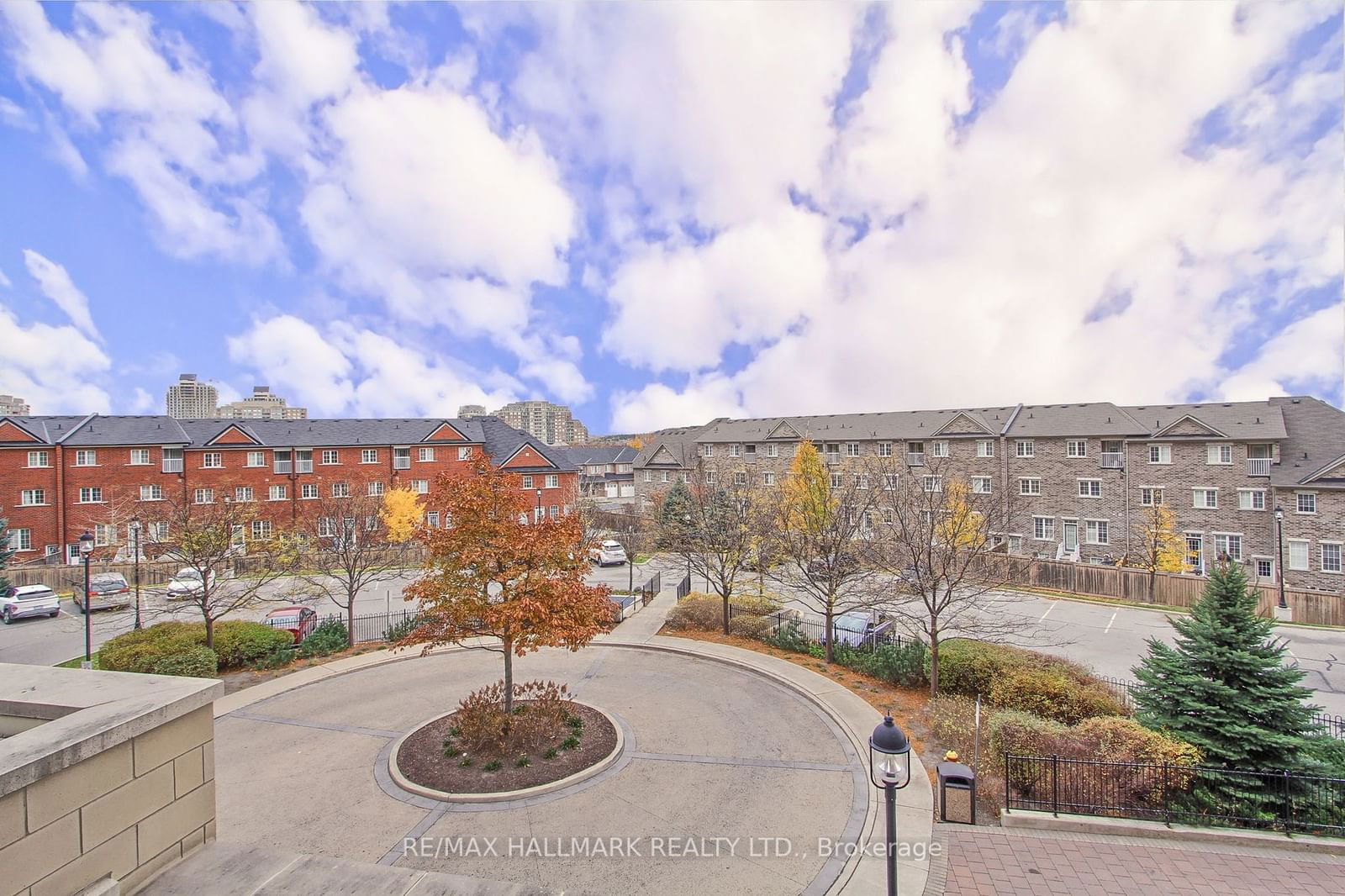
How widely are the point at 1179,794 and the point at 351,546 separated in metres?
25.9

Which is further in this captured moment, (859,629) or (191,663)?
(859,629)

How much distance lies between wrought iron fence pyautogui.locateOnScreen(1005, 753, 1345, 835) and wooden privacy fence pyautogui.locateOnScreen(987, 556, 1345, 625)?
49.1 ft

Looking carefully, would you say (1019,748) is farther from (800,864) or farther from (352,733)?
(352,733)

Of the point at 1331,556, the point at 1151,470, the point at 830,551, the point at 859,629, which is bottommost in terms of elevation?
the point at 859,629

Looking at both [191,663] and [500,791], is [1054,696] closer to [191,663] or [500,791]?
[500,791]

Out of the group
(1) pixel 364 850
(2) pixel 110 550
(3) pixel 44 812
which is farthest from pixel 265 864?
(2) pixel 110 550

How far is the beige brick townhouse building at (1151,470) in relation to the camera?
1232 inches

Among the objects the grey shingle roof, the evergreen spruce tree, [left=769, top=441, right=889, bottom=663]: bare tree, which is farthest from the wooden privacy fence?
the evergreen spruce tree

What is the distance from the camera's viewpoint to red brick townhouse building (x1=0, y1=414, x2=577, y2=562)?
36.6 metres

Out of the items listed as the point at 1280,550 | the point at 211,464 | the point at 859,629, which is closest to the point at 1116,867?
the point at 859,629

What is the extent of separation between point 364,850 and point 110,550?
33.1 m

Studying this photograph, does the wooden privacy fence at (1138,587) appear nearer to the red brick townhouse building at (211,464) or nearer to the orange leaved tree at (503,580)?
the orange leaved tree at (503,580)

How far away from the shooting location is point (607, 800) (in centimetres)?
1030

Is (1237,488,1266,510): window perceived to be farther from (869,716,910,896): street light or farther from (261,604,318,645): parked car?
(261,604,318,645): parked car
